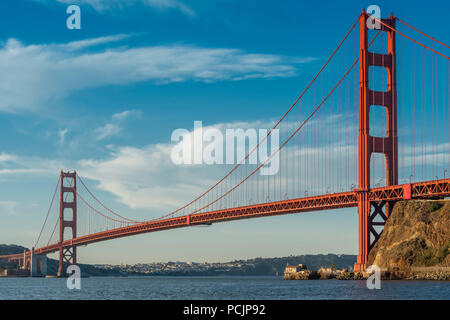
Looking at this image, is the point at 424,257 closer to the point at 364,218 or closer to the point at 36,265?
the point at 364,218

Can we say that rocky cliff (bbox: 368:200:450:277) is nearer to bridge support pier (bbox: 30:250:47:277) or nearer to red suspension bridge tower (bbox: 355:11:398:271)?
red suspension bridge tower (bbox: 355:11:398:271)

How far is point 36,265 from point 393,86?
93800 mm

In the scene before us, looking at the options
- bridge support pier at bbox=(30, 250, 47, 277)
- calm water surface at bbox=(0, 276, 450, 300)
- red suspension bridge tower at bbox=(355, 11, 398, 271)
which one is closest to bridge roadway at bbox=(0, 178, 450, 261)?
red suspension bridge tower at bbox=(355, 11, 398, 271)

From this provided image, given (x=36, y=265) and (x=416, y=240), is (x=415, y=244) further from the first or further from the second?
(x=36, y=265)

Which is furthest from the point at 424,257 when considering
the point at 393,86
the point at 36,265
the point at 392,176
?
the point at 36,265

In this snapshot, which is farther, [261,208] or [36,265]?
[36,265]

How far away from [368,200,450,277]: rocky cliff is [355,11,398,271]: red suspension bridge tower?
1918 millimetres

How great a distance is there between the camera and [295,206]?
77.1 metres

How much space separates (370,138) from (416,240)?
11.0 meters

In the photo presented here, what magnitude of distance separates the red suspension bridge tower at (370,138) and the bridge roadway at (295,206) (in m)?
1.57

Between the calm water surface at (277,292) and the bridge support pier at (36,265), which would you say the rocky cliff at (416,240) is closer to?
the calm water surface at (277,292)

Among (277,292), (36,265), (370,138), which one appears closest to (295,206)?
(370,138)

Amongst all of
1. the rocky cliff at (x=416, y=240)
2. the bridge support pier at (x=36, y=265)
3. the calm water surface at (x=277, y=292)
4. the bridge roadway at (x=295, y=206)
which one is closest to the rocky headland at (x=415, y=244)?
the rocky cliff at (x=416, y=240)
